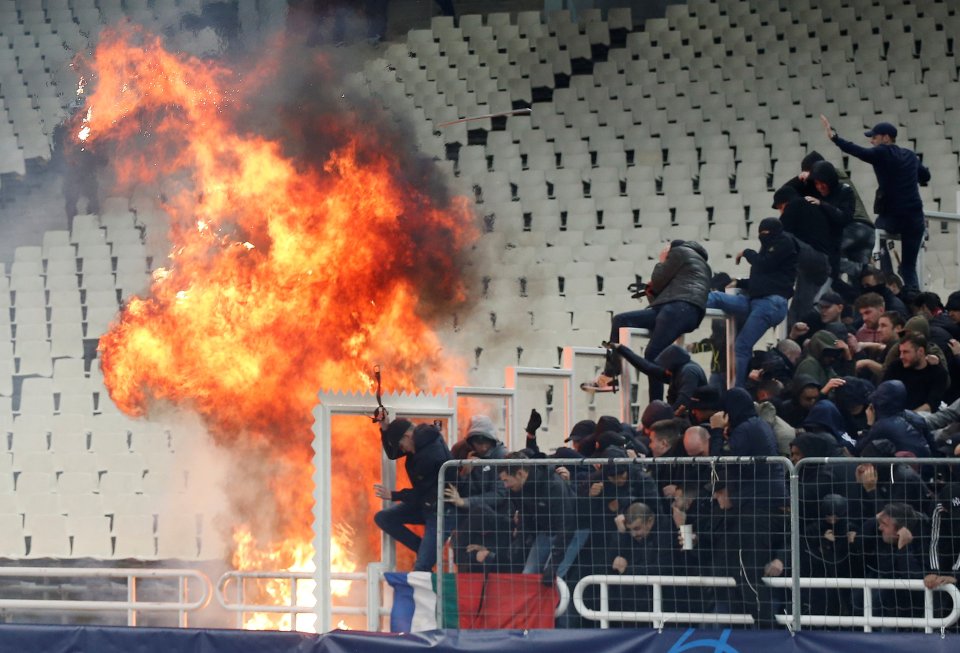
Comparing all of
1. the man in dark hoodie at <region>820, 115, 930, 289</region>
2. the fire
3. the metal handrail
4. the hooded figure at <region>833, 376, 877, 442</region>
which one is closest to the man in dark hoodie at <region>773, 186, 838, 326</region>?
the man in dark hoodie at <region>820, 115, 930, 289</region>

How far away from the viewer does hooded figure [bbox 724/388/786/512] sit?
22.8 ft

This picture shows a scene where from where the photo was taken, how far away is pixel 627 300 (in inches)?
606

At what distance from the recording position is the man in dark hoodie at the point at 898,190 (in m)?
10.2

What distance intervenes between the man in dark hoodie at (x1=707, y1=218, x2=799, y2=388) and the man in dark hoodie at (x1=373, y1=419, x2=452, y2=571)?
7.91 feet

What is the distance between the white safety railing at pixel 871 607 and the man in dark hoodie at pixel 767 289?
2.65 m

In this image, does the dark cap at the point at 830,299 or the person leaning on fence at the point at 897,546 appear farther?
the dark cap at the point at 830,299

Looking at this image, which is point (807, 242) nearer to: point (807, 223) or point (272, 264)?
point (807, 223)

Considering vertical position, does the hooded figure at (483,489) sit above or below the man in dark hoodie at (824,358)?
below

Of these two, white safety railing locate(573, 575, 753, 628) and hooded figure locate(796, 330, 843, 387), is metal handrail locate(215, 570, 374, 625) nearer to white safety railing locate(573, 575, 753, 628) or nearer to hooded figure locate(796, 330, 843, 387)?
white safety railing locate(573, 575, 753, 628)

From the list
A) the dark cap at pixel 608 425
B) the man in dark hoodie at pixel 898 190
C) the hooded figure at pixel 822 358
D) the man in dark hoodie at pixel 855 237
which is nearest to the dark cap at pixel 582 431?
the dark cap at pixel 608 425

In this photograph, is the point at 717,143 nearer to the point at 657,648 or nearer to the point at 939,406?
the point at 939,406

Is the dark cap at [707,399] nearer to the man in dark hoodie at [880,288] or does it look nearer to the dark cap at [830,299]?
the dark cap at [830,299]

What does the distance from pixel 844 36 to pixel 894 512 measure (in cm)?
1126

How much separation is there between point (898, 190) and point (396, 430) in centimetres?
443
